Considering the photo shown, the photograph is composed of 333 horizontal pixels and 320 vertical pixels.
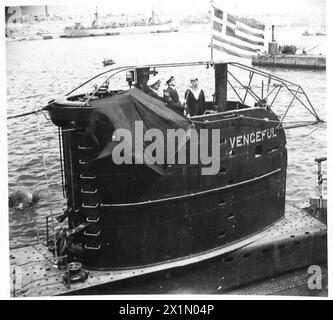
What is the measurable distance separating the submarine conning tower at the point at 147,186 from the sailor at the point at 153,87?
29cm

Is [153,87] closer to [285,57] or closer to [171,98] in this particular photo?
[171,98]

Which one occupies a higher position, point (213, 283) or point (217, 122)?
point (217, 122)

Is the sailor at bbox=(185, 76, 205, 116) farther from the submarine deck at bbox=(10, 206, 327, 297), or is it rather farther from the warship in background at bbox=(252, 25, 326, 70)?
the warship in background at bbox=(252, 25, 326, 70)

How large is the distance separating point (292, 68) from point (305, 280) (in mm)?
11075

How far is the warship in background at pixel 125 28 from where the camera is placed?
12844 millimetres

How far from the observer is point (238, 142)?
38.6ft

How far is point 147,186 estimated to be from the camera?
35.1 feet

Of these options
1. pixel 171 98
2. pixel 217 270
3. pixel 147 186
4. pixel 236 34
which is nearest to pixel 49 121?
pixel 171 98

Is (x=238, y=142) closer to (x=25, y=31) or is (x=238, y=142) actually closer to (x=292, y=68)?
(x=25, y=31)

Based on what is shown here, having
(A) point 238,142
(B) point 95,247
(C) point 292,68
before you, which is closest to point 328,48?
(A) point 238,142

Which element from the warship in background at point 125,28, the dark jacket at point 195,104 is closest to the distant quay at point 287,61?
the warship in background at point 125,28

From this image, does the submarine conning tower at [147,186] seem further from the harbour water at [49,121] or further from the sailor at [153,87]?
the harbour water at [49,121]

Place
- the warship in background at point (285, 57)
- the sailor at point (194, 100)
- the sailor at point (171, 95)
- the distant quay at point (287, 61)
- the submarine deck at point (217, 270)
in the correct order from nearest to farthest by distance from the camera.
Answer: the submarine deck at point (217, 270), the sailor at point (171, 95), the sailor at point (194, 100), the distant quay at point (287, 61), the warship in background at point (285, 57)
